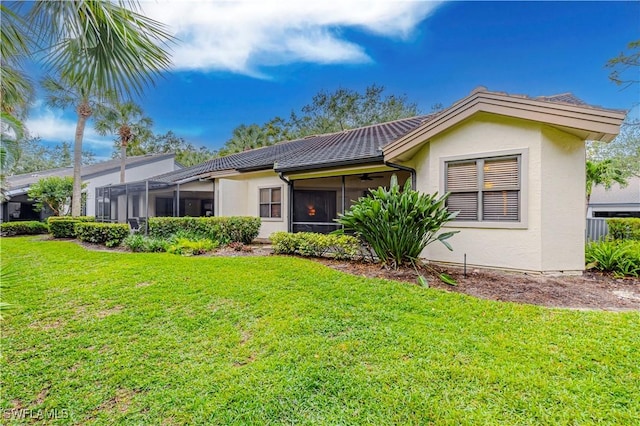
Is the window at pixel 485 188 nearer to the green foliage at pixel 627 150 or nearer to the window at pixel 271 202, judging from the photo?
the window at pixel 271 202

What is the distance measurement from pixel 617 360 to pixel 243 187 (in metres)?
13.0

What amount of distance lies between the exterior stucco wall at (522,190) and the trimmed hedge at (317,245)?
2.02m

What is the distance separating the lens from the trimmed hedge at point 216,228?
35.9ft

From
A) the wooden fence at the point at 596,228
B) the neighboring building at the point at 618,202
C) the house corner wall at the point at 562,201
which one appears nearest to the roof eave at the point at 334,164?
the house corner wall at the point at 562,201

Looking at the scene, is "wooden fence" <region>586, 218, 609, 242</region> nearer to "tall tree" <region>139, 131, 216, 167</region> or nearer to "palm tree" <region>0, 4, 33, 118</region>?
"palm tree" <region>0, 4, 33, 118</region>

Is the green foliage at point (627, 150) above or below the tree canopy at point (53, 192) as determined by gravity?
above

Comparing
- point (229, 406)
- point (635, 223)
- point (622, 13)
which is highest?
point (622, 13)

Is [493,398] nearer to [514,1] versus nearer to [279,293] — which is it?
[279,293]

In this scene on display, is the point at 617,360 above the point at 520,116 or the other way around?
the other way around

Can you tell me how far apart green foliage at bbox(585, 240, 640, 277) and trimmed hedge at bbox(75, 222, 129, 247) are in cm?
1435

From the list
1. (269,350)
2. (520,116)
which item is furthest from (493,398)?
(520,116)

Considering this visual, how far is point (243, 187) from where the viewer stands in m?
14.0

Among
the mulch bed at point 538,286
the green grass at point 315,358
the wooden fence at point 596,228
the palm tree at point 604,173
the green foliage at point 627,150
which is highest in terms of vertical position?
the green foliage at point 627,150

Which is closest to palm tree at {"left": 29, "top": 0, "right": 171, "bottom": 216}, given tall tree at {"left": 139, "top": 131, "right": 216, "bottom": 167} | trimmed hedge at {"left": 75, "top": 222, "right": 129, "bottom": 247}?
trimmed hedge at {"left": 75, "top": 222, "right": 129, "bottom": 247}
